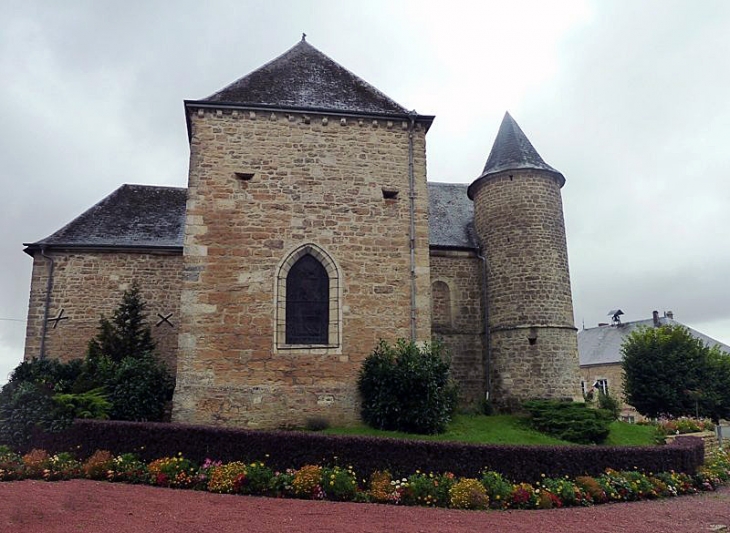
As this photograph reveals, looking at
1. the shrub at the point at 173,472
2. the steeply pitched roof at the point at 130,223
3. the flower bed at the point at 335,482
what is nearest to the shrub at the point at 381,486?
the flower bed at the point at 335,482

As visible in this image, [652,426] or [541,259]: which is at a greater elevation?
[541,259]

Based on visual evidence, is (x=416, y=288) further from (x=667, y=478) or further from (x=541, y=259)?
(x=667, y=478)

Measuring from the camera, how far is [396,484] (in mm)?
8367

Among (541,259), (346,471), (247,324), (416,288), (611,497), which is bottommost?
(611,497)

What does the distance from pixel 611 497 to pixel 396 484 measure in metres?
3.73

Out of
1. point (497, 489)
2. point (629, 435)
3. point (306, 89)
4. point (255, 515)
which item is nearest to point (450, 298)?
point (629, 435)

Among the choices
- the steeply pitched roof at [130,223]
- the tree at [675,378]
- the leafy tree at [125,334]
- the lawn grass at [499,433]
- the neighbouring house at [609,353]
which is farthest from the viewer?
the neighbouring house at [609,353]

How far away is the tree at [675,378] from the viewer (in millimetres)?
20484

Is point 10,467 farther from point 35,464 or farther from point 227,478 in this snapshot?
point 227,478

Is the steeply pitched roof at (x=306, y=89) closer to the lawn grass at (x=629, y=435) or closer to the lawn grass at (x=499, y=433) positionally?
the lawn grass at (x=499, y=433)

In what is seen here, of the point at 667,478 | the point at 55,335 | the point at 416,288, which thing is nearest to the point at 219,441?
the point at 416,288

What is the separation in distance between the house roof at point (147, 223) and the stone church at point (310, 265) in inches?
3.4

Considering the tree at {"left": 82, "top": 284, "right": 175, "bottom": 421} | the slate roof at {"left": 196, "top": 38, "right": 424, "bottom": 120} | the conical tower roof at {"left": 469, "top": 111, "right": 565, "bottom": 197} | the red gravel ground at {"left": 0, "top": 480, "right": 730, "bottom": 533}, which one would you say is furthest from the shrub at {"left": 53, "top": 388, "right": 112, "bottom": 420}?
the conical tower roof at {"left": 469, "top": 111, "right": 565, "bottom": 197}

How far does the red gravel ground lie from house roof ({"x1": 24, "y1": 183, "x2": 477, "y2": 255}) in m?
9.44
